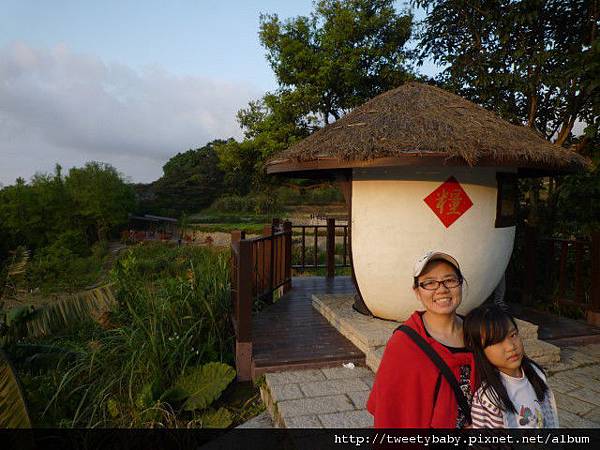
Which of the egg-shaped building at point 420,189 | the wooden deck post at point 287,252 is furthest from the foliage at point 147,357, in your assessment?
the egg-shaped building at point 420,189

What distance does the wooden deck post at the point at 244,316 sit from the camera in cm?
400

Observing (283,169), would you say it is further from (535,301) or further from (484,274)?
(535,301)

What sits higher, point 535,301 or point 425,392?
point 425,392

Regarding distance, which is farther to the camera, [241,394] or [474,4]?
[474,4]

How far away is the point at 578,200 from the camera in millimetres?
6656

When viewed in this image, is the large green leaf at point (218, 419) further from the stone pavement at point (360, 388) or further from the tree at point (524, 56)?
the tree at point (524, 56)

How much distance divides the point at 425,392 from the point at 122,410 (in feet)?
8.93

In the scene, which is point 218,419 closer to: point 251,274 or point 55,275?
point 251,274

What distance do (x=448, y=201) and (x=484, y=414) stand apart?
302 cm

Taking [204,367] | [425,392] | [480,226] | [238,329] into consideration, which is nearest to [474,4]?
[480,226]

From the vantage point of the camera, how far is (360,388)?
3.51m

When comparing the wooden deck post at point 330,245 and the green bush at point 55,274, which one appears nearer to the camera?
the wooden deck post at point 330,245

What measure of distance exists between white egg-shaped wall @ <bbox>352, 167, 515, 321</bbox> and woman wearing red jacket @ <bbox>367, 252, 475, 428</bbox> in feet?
8.93

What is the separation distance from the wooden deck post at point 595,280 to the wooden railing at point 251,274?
12.9ft
